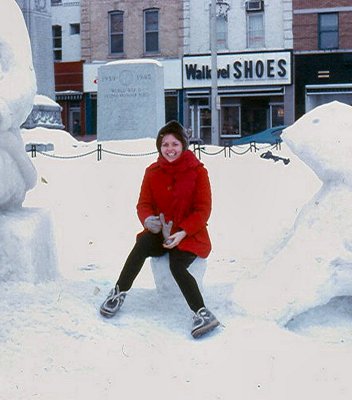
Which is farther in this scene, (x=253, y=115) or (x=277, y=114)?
(x=253, y=115)

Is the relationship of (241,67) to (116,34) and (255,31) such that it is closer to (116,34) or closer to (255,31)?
(255,31)

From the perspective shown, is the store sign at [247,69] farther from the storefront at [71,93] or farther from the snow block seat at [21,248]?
the snow block seat at [21,248]

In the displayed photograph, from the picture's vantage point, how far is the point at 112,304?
4039 mm

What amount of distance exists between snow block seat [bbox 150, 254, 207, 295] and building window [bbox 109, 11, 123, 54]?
24.3 metres

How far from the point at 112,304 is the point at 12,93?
134 cm

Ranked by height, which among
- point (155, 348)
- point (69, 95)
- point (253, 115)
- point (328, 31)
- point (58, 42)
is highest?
point (328, 31)

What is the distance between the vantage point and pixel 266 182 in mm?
10117

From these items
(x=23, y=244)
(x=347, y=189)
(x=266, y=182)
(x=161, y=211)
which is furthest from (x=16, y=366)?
(x=266, y=182)

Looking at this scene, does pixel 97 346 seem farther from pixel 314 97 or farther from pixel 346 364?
pixel 314 97

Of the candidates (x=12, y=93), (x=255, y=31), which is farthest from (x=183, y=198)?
(x=255, y=31)


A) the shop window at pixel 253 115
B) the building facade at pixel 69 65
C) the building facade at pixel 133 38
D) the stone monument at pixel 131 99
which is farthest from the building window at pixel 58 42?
the stone monument at pixel 131 99

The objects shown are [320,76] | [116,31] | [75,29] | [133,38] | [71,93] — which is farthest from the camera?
[75,29]

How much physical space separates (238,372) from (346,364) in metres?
0.55

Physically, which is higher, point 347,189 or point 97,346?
point 347,189
